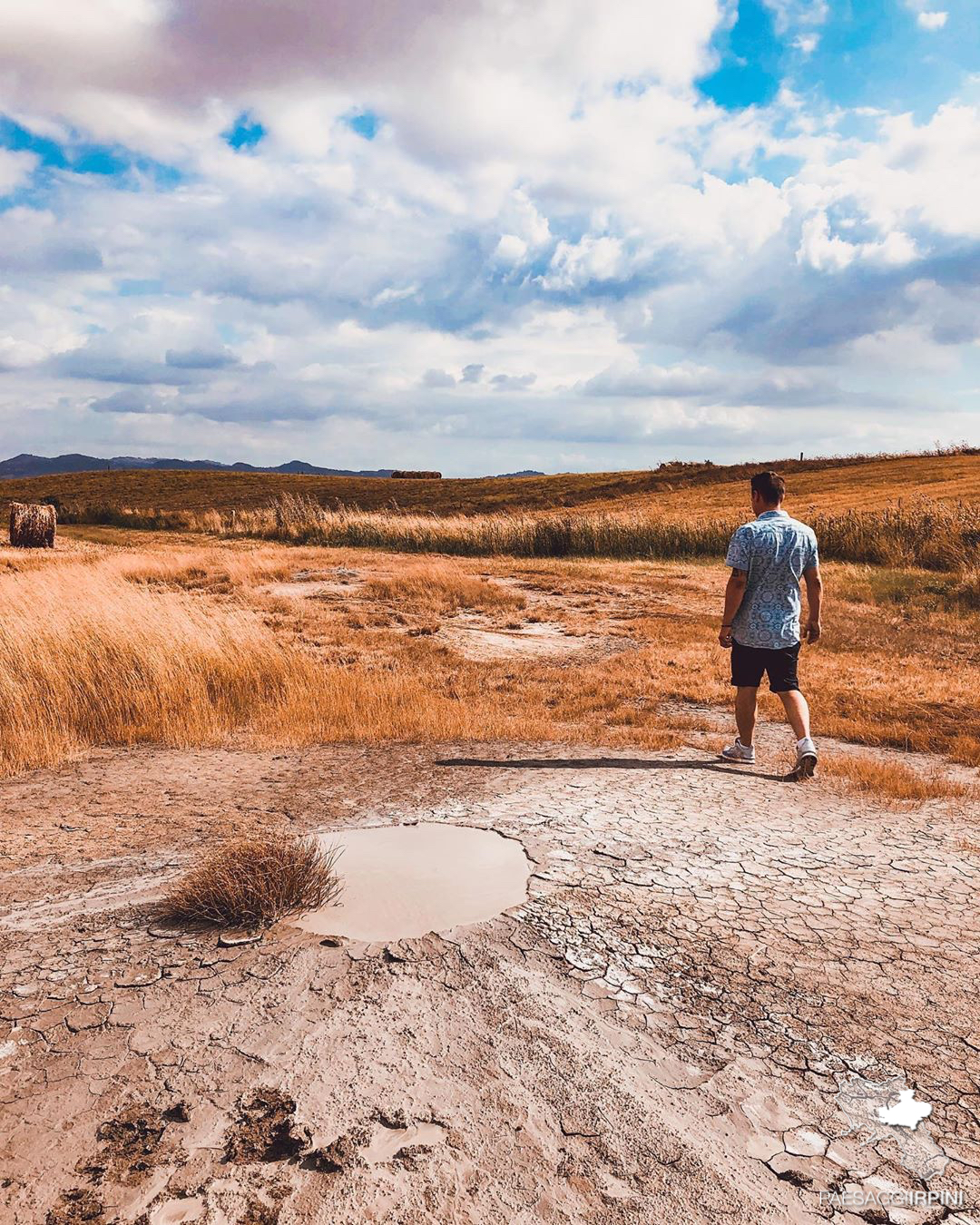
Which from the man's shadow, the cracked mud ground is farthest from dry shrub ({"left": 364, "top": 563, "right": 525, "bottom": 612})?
the cracked mud ground

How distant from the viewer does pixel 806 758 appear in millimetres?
5902

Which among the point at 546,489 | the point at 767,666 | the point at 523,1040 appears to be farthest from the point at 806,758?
the point at 546,489

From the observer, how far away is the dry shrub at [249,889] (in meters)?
3.47

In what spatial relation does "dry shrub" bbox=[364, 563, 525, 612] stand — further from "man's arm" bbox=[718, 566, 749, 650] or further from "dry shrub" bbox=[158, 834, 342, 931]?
"dry shrub" bbox=[158, 834, 342, 931]

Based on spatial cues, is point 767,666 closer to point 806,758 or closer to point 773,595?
point 773,595

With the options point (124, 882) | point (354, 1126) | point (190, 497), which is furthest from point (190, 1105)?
point (190, 497)

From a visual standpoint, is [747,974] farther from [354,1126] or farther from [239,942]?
[239,942]

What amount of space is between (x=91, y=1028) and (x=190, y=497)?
5414cm

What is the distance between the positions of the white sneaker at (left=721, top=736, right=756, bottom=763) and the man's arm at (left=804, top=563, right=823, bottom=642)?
3.14ft

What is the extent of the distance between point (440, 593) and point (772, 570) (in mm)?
10203

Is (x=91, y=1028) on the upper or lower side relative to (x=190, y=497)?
lower

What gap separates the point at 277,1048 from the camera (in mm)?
2732

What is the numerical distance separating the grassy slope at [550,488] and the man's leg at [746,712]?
25279 mm

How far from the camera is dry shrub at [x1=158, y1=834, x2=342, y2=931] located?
347 cm
